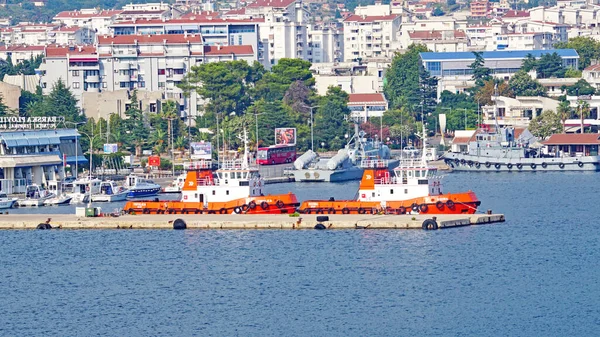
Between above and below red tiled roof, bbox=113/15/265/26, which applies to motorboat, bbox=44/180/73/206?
below

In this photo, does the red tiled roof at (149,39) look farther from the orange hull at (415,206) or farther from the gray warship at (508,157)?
the orange hull at (415,206)

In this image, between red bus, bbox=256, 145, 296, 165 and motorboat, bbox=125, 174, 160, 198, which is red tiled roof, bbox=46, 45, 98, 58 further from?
motorboat, bbox=125, 174, 160, 198

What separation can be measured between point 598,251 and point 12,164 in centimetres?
4703

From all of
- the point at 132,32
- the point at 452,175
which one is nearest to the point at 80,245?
the point at 452,175

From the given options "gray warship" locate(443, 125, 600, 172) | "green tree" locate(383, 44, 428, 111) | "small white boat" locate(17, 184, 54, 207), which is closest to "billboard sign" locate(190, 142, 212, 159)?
"small white boat" locate(17, 184, 54, 207)

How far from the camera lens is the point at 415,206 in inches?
3339

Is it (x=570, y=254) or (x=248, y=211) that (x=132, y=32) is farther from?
(x=570, y=254)

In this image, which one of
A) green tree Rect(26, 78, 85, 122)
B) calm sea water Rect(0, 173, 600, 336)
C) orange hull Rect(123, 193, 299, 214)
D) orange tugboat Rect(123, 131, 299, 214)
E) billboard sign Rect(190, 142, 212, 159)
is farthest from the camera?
green tree Rect(26, 78, 85, 122)

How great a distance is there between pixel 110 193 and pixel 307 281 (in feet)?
127

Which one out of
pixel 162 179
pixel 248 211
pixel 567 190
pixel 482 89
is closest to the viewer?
pixel 248 211

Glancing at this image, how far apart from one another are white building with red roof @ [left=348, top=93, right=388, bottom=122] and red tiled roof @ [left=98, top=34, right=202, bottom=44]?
17.6 meters

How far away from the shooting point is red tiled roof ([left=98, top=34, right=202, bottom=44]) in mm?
168375

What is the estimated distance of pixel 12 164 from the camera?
109 meters

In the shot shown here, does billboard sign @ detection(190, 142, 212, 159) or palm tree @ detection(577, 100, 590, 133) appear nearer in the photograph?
billboard sign @ detection(190, 142, 212, 159)
